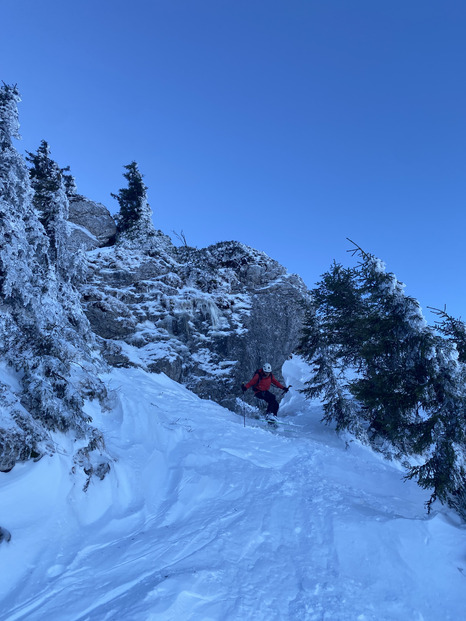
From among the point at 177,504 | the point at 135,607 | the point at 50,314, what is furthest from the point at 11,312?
the point at 135,607

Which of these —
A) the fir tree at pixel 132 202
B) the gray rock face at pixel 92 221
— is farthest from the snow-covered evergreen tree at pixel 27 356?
the fir tree at pixel 132 202

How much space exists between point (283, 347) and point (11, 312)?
57.6ft

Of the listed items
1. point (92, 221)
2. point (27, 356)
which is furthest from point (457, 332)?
point (92, 221)

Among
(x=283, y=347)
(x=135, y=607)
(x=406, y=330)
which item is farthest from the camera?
(x=283, y=347)

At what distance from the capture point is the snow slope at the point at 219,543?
3664 millimetres

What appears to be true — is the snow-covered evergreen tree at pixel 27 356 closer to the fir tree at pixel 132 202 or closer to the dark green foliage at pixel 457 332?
the dark green foliage at pixel 457 332

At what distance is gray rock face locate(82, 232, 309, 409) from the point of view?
18484 mm

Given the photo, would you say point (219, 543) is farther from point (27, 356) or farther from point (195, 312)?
point (195, 312)

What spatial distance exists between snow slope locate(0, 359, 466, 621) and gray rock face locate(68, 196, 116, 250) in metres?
23.8

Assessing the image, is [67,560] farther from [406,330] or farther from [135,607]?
[406,330]

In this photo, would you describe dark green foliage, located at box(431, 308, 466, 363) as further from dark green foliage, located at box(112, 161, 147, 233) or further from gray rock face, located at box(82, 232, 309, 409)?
dark green foliage, located at box(112, 161, 147, 233)

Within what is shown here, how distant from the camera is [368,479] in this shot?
316 inches

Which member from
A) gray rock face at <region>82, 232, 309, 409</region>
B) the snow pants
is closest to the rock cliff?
gray rock face at <region>82, 232, 309, 409</region>

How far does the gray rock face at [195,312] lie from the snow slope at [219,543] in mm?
10381
